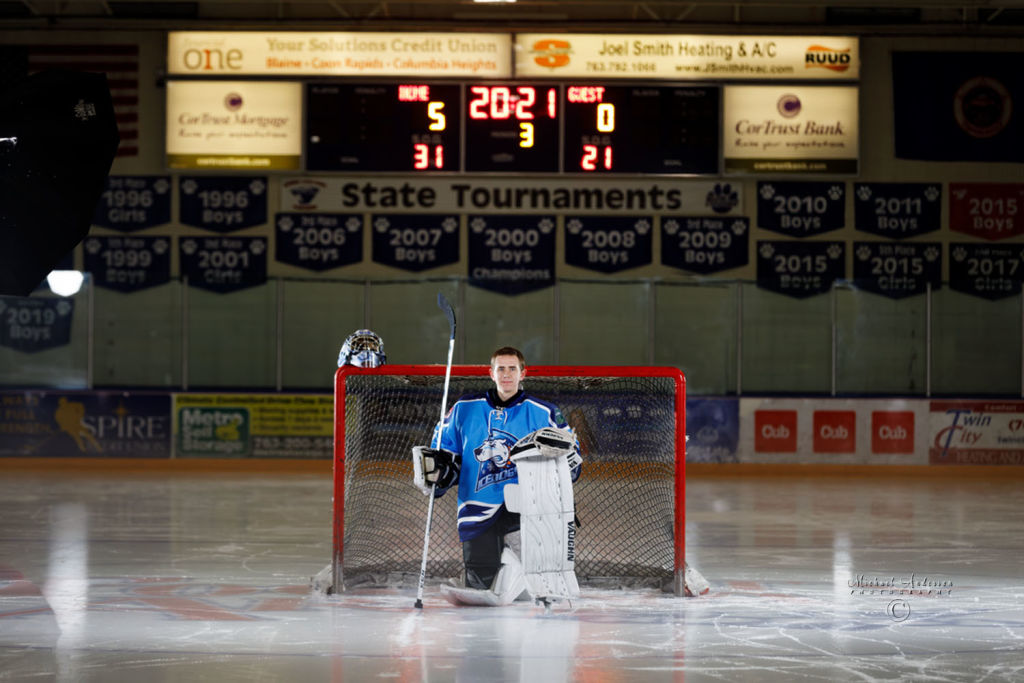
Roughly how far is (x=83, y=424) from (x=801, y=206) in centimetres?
852

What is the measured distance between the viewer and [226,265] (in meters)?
15.4

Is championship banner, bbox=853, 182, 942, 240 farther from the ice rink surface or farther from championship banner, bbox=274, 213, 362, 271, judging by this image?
championship banner, bbox=274, 213, 362, 271

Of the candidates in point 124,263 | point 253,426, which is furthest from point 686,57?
point 124,263

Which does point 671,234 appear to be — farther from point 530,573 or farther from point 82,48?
point 530,573

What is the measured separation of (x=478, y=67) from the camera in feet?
47.4

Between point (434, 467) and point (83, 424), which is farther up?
point (434, 467)

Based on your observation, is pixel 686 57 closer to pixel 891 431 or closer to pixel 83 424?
pixel 891 431

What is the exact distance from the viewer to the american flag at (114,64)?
15289mm

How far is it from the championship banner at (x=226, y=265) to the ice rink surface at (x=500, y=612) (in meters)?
5.42

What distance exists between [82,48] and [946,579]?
12.0 metres

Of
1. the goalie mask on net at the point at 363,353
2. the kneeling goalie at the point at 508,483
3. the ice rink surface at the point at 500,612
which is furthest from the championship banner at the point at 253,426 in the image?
the kneeling goalie at the point at 508,483

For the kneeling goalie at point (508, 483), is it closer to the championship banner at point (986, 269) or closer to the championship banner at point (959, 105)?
the championship banner at point (986, 269)

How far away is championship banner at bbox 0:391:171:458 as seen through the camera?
1456 cm

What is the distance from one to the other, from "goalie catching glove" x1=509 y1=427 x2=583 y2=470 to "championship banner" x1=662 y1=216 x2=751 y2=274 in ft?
31.2
